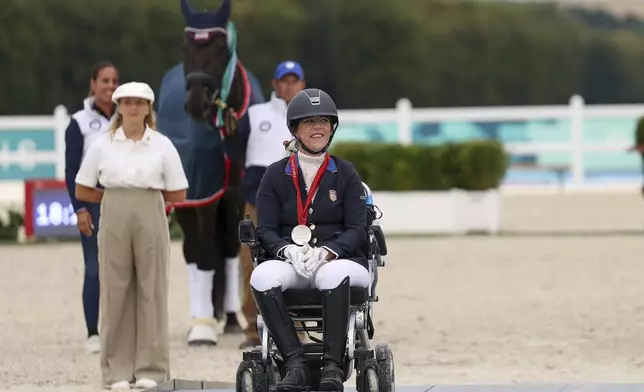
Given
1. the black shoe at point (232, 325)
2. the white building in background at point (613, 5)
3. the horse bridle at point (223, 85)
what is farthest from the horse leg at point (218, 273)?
the white building in background at point (613, 5)

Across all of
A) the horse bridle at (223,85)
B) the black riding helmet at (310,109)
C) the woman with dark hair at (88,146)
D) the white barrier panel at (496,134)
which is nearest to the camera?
the black riding helmet at (310,109)

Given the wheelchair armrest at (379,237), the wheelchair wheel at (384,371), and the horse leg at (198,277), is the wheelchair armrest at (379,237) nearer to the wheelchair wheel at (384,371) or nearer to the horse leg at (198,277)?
the wheelchair wheel at (384,371)

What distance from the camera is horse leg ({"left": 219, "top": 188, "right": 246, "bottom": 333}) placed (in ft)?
36.6

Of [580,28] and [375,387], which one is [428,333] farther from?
[580,28]

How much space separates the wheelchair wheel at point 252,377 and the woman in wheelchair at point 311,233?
0.14 meters

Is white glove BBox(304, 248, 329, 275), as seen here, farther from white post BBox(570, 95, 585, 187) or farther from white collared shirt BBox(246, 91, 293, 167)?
white post BBox(570, 95, 585, 187)

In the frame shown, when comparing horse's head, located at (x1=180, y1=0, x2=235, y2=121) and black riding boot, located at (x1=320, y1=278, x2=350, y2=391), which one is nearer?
black riding boot, located at (x1=320, y1=278, x2=350, y2=391)

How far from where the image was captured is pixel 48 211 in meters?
19.5

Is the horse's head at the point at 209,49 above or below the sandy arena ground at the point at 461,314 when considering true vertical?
above

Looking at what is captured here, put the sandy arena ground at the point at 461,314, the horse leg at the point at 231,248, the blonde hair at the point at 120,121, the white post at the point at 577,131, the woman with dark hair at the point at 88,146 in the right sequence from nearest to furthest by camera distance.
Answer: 1. the blonde hair at the point at 120,121
2. the sandy arena ground at the point at 461,314
3. the woman with dark hair at the point at 88,146
4. the horse leg at the point at 231,248
5. the white post at the point at 577,131

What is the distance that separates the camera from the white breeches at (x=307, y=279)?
701cm

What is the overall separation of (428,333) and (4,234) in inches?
396

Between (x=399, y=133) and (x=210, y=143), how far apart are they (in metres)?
16.2

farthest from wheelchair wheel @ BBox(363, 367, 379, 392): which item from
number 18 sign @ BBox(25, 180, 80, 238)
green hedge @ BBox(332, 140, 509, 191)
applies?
green hedge @ BBox(332, 140, 509, 191)
